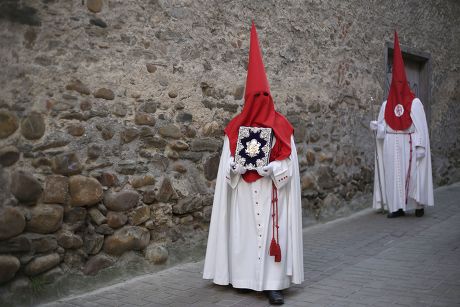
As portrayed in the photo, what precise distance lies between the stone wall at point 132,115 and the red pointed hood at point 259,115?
101 centimetres

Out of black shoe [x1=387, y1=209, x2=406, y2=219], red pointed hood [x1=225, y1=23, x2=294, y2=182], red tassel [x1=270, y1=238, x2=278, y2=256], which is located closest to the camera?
red tassel [x1=270, y1=238, x2=278, y2=256]

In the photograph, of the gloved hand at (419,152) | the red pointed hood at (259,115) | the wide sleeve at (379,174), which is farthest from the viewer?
the wide sleeve at (379,174)

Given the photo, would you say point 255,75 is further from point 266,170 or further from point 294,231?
point 294,231

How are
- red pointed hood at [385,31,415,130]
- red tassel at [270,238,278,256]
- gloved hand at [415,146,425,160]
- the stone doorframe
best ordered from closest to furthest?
red tassel at [270,238,278,256], gloved hand at [415,146,425,160], red pointed hood at [385,31,415,130], the stone doorframe

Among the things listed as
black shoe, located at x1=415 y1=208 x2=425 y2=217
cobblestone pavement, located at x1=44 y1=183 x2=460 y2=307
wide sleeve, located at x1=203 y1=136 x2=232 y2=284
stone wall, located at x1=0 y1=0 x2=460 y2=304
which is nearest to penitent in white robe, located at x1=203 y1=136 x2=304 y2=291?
wide sleeve, located at x1=203 y1=136 x2=232 y2=284

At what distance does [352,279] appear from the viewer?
170 inches

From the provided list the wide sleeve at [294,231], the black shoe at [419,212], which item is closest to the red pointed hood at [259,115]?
the wide sleeve at [294,231]

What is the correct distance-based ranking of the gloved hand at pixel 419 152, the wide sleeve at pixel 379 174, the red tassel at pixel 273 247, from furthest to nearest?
the wide sleeve at pixel 379 174 → the gloved hand at pixel 419 152 → the red tassel at pixel 273 247

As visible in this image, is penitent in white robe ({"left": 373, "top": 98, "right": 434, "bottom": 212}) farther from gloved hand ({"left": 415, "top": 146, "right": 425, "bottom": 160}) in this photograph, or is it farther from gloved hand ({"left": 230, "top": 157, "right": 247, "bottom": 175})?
gloved hand ({"left": 230, "top": 157, "right": 247, "bottom": 175})

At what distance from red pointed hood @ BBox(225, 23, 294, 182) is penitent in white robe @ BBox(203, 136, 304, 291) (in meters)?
0.08

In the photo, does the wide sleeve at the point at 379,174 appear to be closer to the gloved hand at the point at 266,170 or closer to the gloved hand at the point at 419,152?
the gloved hand at the point at 419,152

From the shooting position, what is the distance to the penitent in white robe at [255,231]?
388 centimetres

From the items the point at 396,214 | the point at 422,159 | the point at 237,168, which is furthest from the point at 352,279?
the point at 422,159

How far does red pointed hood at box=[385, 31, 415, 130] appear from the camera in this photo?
275 inches
